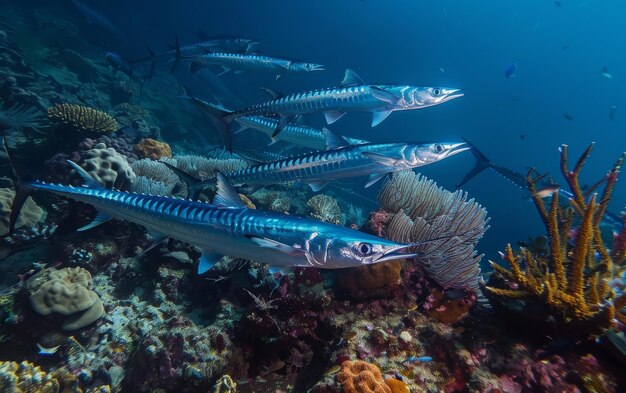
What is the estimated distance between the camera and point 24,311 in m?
3.96

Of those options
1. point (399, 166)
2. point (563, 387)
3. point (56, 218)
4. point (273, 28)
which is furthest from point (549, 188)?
point (273, 28)

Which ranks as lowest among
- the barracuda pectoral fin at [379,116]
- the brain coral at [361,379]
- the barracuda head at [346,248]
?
the brain coral at [361,379]

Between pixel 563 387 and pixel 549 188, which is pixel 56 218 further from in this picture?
pixel 549 188

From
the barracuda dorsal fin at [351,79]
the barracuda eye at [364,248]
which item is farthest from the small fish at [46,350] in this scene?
the barracuda dorsal fin at [351,79]

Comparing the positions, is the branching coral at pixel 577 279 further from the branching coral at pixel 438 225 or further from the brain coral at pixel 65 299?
the brain coral at pixel 65 299

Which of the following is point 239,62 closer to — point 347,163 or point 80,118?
point 80,118

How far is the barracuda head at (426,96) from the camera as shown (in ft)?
19.9

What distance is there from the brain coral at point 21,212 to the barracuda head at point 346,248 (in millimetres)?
5793

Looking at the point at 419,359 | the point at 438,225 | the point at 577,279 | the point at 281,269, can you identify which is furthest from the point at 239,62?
the point at 577,279

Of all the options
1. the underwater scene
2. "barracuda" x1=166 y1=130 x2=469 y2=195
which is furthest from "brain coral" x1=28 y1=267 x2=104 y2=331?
"barracuda" x1=166 y1=130 x2=469 y2=195

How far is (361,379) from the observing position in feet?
8.14

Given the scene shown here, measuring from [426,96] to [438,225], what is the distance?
9.66 feet

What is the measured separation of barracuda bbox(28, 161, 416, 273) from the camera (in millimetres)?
2744

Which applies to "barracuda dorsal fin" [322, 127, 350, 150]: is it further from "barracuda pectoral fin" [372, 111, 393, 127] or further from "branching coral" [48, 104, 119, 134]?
"branching coral" [48, 104, 119, 134]
